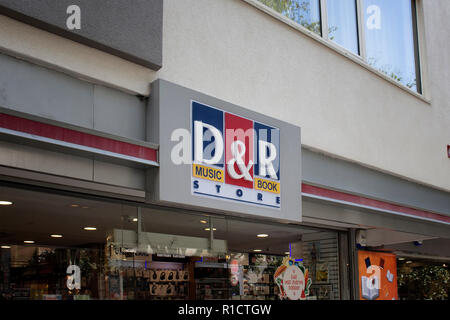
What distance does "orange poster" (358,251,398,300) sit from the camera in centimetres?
1093

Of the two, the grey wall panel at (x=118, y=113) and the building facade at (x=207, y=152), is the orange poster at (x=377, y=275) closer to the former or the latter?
the building facade at (x=207, y=152)

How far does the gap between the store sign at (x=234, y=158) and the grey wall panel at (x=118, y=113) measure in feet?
2.08

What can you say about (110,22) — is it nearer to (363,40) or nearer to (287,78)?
(287,78)

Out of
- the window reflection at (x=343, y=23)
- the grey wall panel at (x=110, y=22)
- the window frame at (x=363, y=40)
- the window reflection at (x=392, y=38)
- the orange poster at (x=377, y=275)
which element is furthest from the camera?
the window reflection at (x=392, y=38)

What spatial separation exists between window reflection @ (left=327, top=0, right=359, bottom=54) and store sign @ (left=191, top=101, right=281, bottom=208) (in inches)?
125

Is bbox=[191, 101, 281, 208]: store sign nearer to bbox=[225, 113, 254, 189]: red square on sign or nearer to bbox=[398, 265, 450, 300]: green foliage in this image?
bbox=[225, 113, 254, 189]: red square on sign

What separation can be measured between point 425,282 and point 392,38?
5905mm

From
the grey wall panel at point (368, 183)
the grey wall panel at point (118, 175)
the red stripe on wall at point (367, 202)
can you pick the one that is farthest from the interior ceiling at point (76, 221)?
the grey wall panel at point (368, 183)

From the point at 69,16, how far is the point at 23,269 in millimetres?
2617

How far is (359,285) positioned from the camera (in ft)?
35.3

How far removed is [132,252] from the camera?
7.30m

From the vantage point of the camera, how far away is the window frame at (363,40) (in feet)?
30.7

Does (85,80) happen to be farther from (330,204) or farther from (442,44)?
(442,44)
